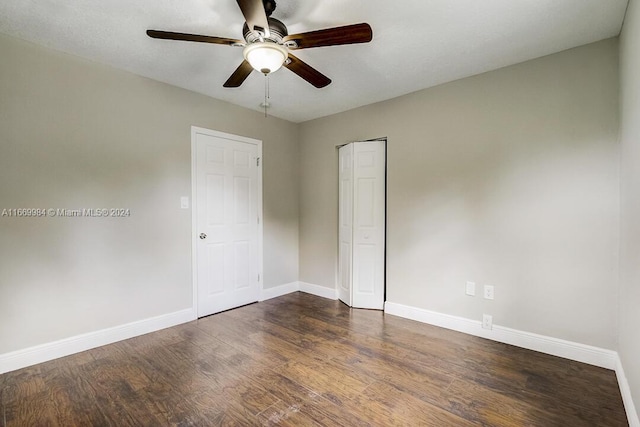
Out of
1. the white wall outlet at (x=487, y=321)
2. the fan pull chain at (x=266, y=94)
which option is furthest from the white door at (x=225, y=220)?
the white wall outlet at (x=487, y=321)

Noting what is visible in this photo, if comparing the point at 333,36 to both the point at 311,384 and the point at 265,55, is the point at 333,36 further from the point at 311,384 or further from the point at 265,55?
the point at 311,384

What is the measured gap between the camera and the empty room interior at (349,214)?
76.2 inches

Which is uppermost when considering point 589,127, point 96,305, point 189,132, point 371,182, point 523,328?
point 189,132

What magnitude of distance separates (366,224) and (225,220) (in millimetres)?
1726

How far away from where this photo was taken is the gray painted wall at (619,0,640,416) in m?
1.66

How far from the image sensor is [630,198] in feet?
6.10

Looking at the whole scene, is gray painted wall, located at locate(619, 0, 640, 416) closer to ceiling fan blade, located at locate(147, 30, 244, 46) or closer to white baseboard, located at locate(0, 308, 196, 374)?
ceiling fan blade, located at locate(147, 30, 244, 46)

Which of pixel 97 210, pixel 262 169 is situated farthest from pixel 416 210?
pixel 97 210

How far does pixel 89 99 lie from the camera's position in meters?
2.67

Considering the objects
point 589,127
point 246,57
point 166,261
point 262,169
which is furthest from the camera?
point 262,169

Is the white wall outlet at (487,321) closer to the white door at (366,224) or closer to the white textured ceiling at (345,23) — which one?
the white door at (366,224)

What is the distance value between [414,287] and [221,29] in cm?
302

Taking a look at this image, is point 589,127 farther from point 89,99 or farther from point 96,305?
point 96,305

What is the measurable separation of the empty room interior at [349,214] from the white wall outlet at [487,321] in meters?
0.01
